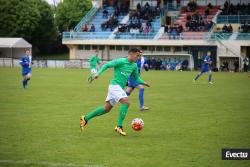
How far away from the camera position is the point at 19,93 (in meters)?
25.2

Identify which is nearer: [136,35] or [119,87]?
[119,87]

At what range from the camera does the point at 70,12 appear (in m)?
87.8

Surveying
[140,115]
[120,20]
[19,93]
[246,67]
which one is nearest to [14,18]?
[120,20]

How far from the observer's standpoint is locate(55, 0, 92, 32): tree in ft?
287

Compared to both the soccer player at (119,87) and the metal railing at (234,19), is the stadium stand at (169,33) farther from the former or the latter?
the soccer player at (119,87)

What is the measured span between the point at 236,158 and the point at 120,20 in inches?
2171

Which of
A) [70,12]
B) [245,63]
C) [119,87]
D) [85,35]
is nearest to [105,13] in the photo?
[85,35]

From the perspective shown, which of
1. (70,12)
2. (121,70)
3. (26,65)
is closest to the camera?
(121,70)

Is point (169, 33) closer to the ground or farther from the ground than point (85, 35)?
farther from the ground

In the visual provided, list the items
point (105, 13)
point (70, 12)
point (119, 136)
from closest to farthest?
point (119, 136) < point (105, 13) < point (70, 12)

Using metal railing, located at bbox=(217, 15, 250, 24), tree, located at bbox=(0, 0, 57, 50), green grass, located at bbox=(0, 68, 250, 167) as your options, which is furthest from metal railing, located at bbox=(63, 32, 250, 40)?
green grass, located at bbox=(0, 68, 250, 167)

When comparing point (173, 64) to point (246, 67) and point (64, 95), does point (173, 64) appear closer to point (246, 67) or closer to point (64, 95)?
point (246, 67)

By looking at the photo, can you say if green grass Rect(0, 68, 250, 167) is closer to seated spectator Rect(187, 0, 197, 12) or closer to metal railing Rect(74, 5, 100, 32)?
seated spectator Rect(187, 0, 197, 12)

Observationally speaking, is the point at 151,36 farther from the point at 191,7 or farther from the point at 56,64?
the point at 56,64
